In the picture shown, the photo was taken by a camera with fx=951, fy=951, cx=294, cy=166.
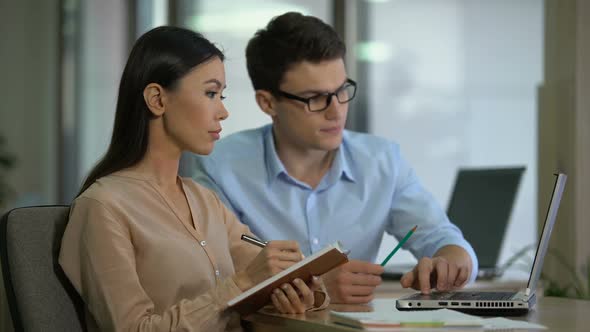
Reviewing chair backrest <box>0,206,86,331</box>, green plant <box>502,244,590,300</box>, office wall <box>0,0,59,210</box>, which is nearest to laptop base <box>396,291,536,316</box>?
chair backrest <box>0,206,86,331</box>

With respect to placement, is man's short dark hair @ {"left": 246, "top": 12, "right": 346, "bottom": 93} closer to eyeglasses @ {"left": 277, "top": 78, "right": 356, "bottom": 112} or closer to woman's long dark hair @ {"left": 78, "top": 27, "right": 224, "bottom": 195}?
eyeglasses @ {"left": 277, "top": 78, "right": 356, "bottom": 112}

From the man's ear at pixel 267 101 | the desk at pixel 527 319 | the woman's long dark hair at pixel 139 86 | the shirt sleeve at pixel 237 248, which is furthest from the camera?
the man's ear at pixel 267 101

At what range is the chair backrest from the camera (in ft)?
5.87

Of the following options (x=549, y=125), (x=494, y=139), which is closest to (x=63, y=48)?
(x=494, y=139)

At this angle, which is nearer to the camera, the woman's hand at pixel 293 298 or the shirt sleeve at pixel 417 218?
the woman's hand at pixel 293 298

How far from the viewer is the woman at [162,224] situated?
181 cm

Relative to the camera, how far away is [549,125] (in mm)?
4316

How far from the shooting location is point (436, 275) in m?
2.18

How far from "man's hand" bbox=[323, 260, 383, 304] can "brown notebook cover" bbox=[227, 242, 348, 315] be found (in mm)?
194

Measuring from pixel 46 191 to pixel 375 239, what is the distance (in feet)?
18.9

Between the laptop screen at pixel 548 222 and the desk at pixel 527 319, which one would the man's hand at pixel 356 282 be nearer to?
the desk at pixel 527 319

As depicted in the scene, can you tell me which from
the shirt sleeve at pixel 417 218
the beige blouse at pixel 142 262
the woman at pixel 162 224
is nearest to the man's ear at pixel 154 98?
the woman at pixel 162 224

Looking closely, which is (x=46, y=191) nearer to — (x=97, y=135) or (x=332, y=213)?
(x=97, y=135)

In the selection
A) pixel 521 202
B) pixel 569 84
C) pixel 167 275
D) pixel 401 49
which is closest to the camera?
pixel 167 275
